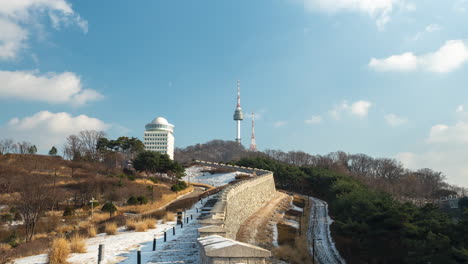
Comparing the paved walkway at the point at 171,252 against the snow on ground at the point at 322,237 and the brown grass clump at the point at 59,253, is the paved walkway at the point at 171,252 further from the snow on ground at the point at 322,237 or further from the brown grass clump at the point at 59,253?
the snow on ground at the point at 322,237

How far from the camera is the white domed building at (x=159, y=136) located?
431ft

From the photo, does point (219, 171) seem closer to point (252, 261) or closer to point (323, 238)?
point (323, 238)

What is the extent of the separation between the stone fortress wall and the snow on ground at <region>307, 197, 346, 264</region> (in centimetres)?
653

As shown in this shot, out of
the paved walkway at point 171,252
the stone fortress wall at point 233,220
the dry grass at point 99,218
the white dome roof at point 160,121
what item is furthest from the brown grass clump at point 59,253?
the white dome roof at point 160,121

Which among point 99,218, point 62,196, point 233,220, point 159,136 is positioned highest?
point 159,136

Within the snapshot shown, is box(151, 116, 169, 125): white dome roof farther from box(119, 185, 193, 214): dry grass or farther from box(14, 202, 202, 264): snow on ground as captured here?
box(14, 202, 202, 264): snow on ground

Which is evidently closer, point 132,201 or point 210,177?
point 132,201

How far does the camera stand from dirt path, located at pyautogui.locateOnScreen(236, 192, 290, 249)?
23.2 metres

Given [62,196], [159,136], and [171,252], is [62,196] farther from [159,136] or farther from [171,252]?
[159,136]

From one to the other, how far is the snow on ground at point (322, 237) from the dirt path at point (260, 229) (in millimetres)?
3818

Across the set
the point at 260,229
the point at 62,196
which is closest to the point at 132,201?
the point at 62,196

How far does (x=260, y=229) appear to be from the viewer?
1101 inches

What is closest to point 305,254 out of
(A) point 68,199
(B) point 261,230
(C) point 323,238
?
(B) point 261,230

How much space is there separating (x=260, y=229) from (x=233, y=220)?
5586mm
